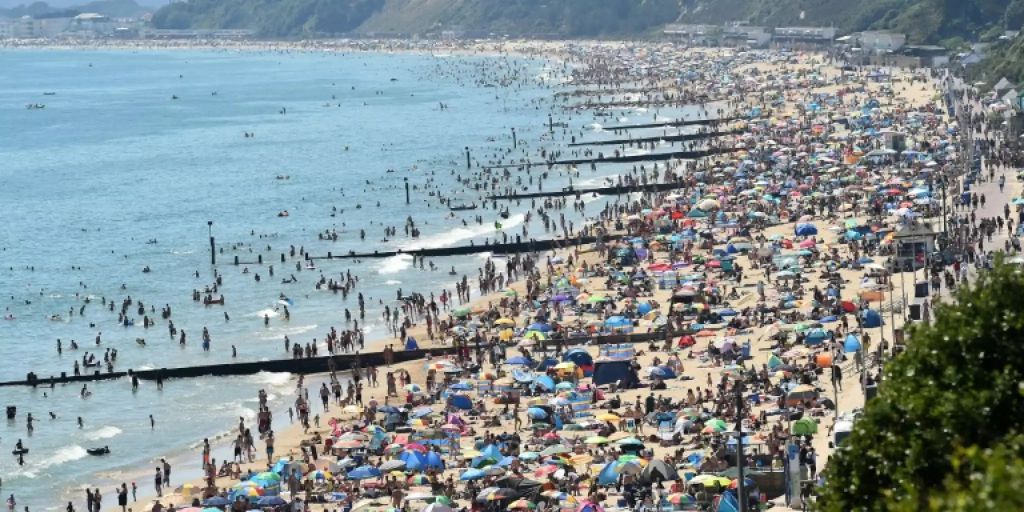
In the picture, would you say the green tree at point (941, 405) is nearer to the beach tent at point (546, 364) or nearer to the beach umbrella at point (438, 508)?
the beach umbrella at point (438, 508)

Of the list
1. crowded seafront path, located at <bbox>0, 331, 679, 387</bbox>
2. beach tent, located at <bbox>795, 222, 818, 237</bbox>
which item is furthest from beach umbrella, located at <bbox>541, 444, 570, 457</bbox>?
beach tent, located at <bbox>795, 222, 818, 237</bbox>

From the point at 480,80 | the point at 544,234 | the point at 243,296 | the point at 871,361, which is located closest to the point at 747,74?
the point at 480,80

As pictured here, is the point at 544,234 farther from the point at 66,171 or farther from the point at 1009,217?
the point at 66,171

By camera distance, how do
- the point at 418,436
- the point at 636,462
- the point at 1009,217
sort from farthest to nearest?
the point at 1009,217
the point at 418,436
the point at 636,462

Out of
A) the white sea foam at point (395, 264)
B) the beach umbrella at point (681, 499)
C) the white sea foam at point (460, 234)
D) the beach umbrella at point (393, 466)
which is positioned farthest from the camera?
the white sea foam at point (460, 234)

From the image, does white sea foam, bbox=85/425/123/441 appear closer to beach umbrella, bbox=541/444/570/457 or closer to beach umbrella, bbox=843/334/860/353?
beach umbrella, bbox=541/444/570/457

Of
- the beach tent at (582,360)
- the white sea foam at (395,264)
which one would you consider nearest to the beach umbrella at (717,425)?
the beach tent at (582,360)

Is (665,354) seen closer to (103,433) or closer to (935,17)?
(103,433)
